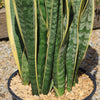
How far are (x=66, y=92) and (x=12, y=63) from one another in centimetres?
139

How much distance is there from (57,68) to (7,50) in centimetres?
187

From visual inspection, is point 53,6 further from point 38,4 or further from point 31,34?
point 31,34

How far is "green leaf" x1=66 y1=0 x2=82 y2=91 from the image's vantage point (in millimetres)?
1399

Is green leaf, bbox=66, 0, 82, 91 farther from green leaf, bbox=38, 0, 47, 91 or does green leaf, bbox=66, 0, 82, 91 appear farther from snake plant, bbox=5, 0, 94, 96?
green leaf, bbox=38, 0, 47, 91

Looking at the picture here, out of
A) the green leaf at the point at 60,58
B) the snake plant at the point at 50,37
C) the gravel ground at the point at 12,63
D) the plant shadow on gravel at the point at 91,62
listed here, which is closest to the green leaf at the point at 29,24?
the snake plant at the point at 50,37

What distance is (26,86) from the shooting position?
→ 1.77 m

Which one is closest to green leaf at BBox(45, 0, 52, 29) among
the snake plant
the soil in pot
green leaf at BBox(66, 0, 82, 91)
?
the snake plant

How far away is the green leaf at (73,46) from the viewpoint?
4.59 ft

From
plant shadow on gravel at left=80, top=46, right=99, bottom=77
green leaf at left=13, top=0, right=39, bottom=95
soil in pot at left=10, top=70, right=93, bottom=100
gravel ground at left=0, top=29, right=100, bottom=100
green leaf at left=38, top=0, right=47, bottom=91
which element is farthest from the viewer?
plant shadow on gravel at left=80, top=46, right=99, bottom=77

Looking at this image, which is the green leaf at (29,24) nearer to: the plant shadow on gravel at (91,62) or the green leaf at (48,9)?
the green leaf at (48,9)

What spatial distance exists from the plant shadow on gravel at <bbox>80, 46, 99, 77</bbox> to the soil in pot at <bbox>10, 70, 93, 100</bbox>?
88 cm

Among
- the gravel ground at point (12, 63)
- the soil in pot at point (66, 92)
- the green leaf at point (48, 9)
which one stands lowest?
the gravel ground at point (12, 63)

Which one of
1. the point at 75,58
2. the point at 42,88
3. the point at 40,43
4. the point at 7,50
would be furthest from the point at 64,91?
the point at 7,50

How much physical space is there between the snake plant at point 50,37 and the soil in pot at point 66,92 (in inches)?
1.6
